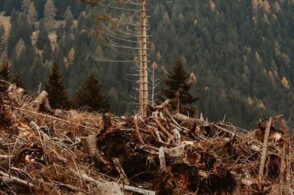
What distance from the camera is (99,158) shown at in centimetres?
511

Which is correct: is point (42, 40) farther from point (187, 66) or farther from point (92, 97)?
point (92, 97)

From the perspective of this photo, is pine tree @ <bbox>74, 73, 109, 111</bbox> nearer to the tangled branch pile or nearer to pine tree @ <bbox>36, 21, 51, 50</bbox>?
the tangled branch pile

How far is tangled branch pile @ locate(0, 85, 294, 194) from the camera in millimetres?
4512

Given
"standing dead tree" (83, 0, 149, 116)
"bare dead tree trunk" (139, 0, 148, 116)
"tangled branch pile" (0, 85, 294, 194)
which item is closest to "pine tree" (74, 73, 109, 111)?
"standing dead tree" (83, 0, 149, 116)

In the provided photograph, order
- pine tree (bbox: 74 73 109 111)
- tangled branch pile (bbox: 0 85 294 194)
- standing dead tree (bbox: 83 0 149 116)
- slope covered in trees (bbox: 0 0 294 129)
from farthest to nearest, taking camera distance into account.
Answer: slope covered in trees (bbox: 0 0 294 129) → pine tree (bbox: 74 73 109 111) → standing dead tree (bbox: 83 0 149 116) → tangled branch pile (bbox: 0 85 294 194)

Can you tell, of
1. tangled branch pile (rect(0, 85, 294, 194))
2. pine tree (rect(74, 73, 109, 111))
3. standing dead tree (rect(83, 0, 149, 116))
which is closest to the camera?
tangled branch pile (rect(0, 85, 294, 194))

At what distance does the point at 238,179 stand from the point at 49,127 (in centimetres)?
230

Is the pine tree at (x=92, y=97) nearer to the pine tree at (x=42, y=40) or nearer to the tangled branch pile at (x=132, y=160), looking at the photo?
the tangled branch pile at (x=132, y=160)

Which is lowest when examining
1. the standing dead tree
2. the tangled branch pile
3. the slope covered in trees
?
the slope covered in trees

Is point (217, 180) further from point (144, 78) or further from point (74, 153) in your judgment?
point (144, 78)

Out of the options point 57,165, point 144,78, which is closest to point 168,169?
point 57,165

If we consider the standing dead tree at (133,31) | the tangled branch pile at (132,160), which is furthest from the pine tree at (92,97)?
the tangled branch pile at (132,160)

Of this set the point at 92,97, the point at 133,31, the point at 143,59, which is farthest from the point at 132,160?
the point at 92,97

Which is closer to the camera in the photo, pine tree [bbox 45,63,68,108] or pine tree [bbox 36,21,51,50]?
pine tree [bbox 45,63,68,108]
